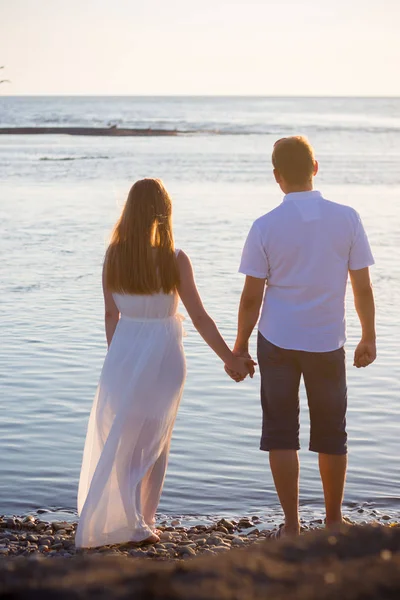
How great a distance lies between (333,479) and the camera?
502 cm

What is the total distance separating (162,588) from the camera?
157 centimetres

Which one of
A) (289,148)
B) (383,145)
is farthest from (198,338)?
(383,145)

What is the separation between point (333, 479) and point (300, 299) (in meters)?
0.87

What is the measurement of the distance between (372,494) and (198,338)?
457 centimetres

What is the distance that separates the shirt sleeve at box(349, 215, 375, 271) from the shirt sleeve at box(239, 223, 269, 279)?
1.31ft

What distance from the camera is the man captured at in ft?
15.9

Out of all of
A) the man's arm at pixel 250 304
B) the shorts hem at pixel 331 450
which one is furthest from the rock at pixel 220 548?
the man's arm at pixel 250 304

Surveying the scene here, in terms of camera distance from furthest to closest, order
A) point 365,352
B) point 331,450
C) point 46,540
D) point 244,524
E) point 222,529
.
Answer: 1. point 244,524
2. point 222,529
3. point 46,540
4. point 365,352
5. point 331,450

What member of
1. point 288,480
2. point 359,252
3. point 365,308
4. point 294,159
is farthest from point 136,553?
point 294,159

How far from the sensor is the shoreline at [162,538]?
16.8 feet

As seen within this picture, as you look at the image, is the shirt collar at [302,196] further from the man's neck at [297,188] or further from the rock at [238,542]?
the rock at [238,542]

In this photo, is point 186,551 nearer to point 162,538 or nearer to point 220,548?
point 220,548

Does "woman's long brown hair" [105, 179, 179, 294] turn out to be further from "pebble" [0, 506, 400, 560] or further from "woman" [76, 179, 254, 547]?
"pebble" [0, 506, 400, 560]

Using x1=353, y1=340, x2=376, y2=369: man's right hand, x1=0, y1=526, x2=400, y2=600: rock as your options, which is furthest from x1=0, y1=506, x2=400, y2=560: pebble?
x1=0, y1=526, x2=400, y2=600: rock
